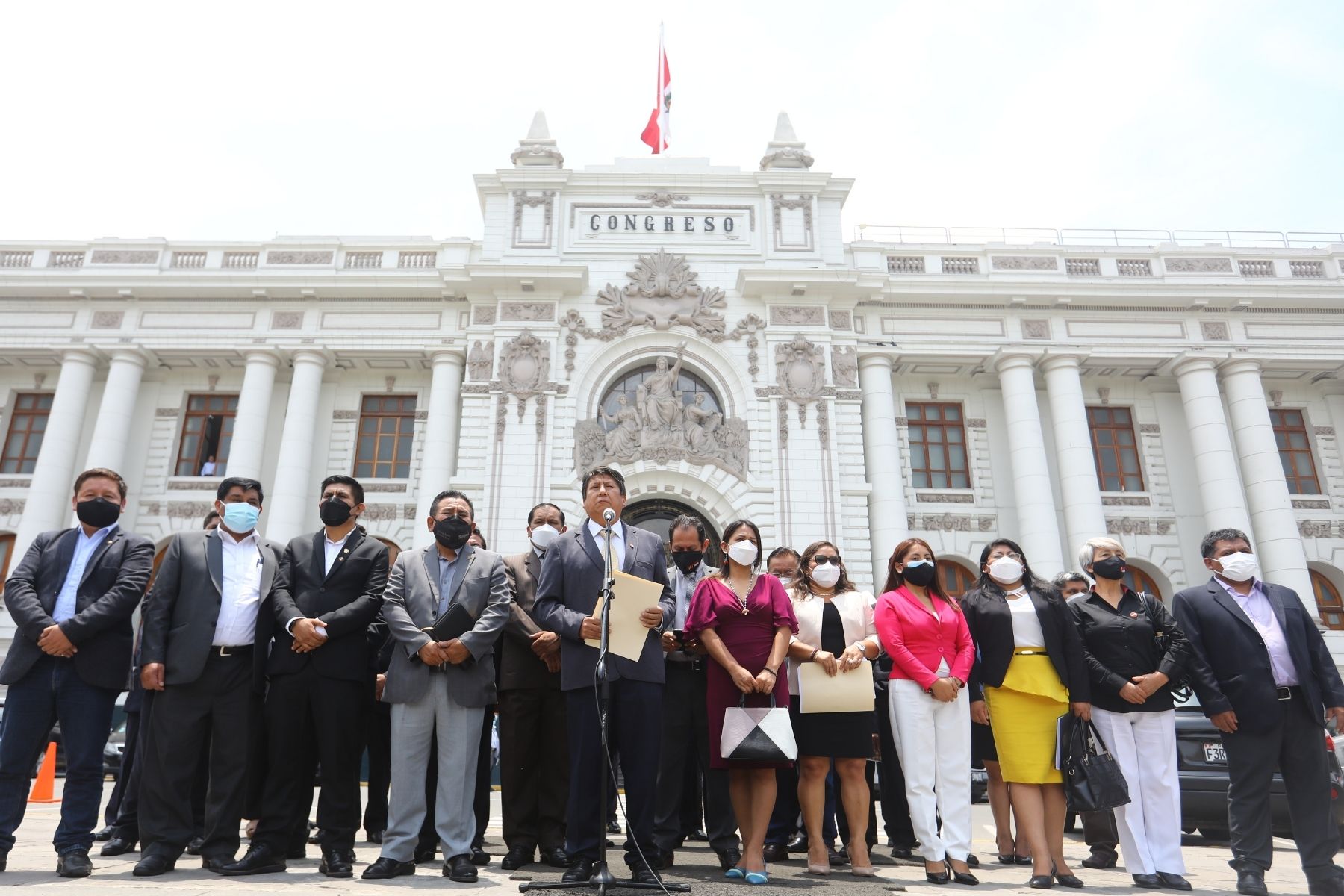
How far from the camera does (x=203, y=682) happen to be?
4.69 m

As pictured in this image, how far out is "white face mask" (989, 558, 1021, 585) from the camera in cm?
540

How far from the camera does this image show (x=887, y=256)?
19312 mm

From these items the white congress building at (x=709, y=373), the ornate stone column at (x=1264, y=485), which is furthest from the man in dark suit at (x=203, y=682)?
the ornate stone column at (x=1264, y=485)

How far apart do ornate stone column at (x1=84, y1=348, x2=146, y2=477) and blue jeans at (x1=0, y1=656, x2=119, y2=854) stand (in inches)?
601

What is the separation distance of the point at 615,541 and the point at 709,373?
13029 millimetres

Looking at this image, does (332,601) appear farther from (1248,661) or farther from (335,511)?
(1248,661)


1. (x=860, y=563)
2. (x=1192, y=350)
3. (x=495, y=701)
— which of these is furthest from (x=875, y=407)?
(x=495, y=701)

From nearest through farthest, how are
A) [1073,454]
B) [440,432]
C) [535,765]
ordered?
[535,765] < [440,432] < [1073,454]

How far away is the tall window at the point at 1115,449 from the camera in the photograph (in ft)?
61.2

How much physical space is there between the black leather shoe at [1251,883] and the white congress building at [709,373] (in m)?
11.8

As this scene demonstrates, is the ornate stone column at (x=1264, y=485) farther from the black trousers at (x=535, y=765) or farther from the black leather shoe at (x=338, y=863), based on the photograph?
the black leather shoe at (x=338, y=863)

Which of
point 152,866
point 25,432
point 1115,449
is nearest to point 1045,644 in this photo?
point 152,866

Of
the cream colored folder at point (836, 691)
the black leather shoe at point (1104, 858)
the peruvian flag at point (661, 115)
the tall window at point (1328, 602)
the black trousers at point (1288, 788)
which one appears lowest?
the black leather shoe at point (1104, 858)

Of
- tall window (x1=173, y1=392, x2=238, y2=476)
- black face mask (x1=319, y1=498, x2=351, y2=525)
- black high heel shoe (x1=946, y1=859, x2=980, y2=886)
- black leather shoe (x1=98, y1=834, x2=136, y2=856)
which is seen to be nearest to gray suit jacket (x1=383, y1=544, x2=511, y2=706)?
black face mask (x1=319, y1=498, x2=351, y2=525)
